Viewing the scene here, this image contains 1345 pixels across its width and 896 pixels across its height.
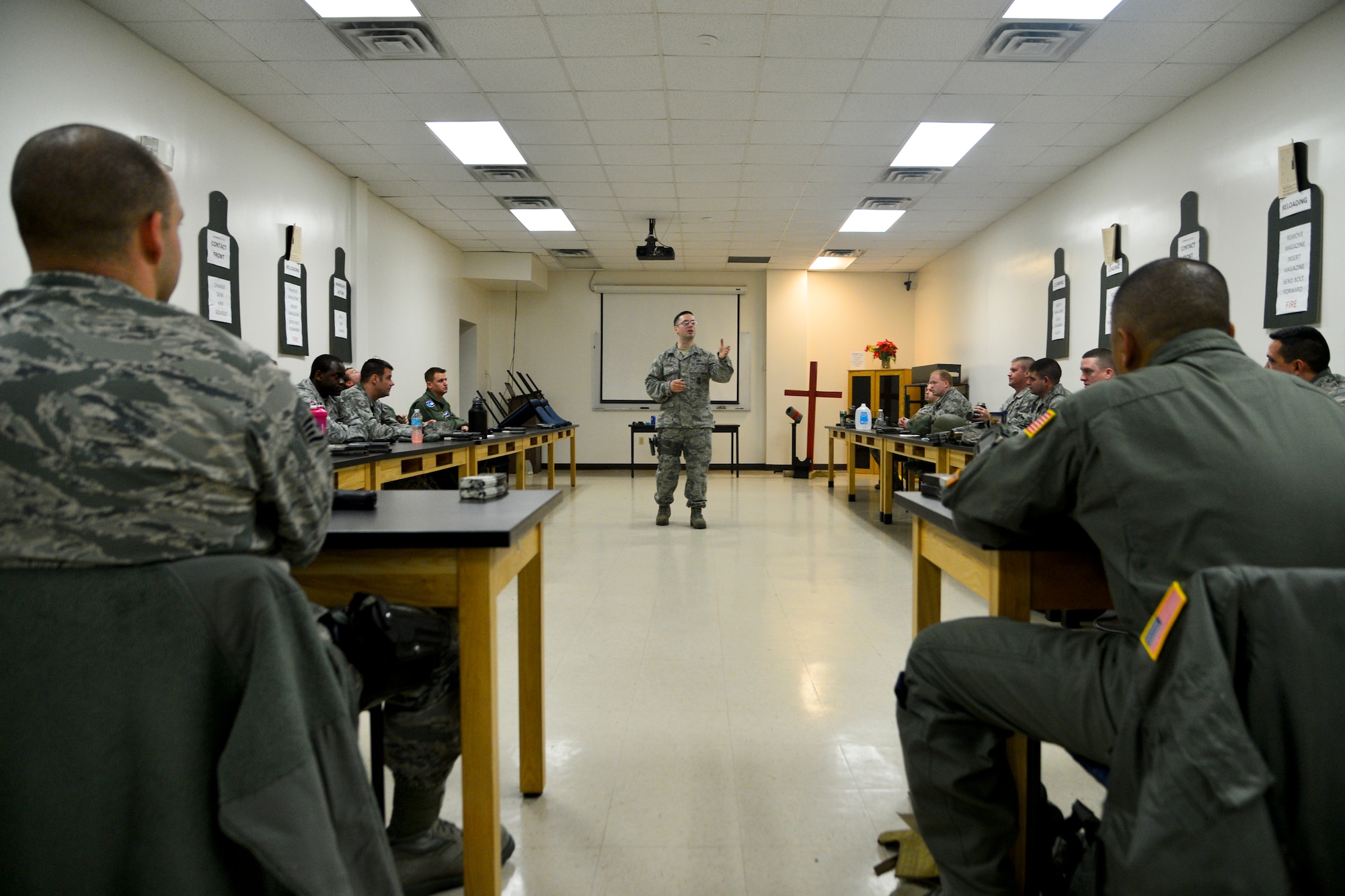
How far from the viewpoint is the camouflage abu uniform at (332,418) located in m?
4.06

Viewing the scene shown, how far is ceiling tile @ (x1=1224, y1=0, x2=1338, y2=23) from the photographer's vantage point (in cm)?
343

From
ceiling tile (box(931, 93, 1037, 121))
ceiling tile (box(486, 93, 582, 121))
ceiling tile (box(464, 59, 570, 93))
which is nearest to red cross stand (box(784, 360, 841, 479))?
ceiling tile (box(931, 93, 1037, 121))

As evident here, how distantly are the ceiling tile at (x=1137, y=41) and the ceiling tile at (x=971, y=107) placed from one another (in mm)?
570

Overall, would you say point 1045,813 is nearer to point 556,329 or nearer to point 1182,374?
point 1182,374

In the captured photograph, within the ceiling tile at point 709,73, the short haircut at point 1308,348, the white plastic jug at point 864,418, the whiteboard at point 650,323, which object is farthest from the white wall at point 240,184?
the short haircut at point 1308,348

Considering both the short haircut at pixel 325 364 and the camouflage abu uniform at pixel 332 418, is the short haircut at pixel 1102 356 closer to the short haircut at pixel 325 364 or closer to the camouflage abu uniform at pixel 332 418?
the camouflage abu uniform at pixel 332 418

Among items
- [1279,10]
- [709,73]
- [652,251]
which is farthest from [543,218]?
[1279,10]

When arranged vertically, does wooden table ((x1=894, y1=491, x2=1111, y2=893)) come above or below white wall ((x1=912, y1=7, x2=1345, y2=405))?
below

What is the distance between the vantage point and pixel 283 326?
518cm

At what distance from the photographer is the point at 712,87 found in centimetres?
438

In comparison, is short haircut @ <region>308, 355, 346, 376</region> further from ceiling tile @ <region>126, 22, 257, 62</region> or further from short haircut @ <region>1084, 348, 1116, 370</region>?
short haircut @ <region>1084, 348, 1116, 370</region>

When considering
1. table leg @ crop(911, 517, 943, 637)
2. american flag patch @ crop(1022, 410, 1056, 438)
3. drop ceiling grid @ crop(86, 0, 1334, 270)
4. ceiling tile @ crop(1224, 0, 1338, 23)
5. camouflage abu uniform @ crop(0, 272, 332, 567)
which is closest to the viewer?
camouflage abu uniform @ crop(0, 272, 332, 567)

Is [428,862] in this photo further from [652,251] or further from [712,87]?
[652,251]

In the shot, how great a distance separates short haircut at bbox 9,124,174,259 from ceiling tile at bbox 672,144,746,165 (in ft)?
16.2
